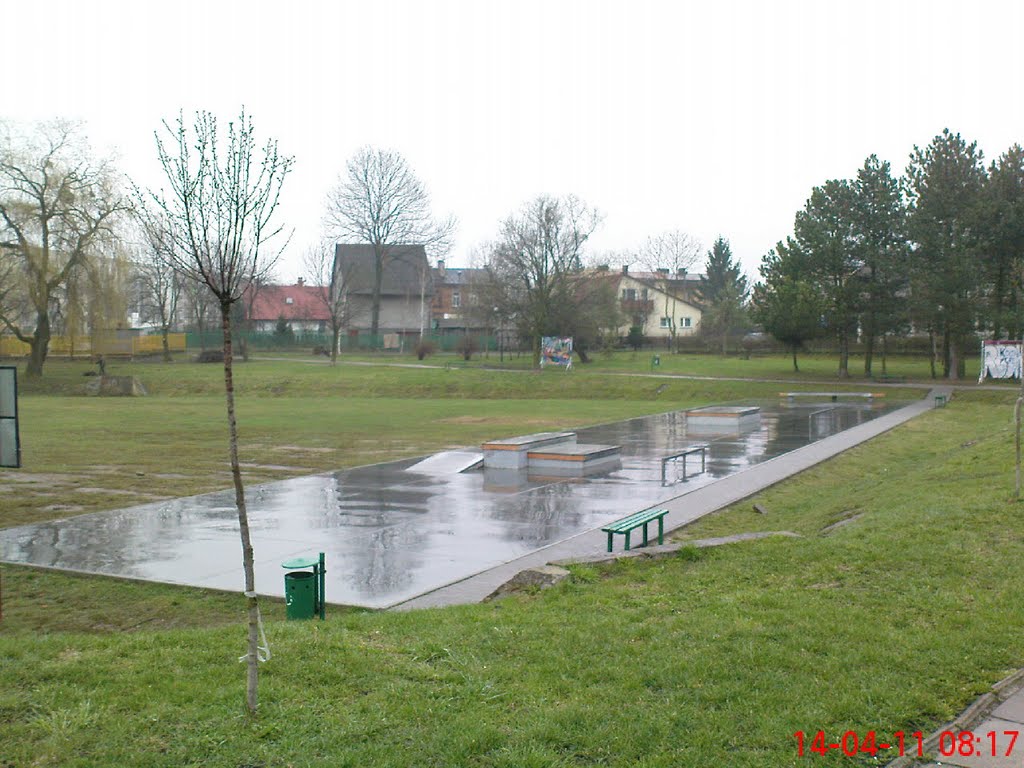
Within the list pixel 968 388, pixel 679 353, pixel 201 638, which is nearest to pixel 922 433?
pixel 968 388

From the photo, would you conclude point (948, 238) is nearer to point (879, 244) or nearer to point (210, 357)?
point (879, 244)

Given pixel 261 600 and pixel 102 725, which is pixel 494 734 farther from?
pixel 261 600

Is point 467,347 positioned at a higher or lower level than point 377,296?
lower

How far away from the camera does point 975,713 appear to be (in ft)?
16.7

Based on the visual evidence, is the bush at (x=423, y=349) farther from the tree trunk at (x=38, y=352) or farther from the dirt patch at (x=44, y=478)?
the dirt patch at (x=44, y=478)

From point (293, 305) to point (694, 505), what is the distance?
317 feet

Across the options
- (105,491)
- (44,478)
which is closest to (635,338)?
(44,478)

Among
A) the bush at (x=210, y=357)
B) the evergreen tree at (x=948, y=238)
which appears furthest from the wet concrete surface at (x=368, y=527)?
the bush at (x=210, y=357)

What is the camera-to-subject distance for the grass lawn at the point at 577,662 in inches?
189

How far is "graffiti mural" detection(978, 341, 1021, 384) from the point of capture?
45.9 m

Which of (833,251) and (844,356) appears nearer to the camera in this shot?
(833,251)

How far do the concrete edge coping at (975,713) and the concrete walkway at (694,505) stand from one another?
16.0 feet

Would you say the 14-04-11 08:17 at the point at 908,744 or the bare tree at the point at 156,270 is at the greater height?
the bare tree at the point at 156,270

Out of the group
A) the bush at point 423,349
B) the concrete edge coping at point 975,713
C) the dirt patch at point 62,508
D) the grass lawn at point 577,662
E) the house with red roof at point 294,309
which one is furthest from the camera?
the house with red roof at point 294,309
